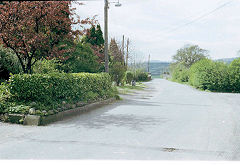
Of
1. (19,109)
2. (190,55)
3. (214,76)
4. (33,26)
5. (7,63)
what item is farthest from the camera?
(190,55)

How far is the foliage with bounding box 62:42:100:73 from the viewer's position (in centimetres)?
1432

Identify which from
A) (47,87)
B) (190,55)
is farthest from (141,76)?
(47,87)

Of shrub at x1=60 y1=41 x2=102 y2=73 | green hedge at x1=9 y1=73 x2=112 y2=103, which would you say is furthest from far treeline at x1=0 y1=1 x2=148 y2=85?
shrub at x1=60 y1=41 x2=102 y2=73

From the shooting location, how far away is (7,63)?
10695 millimetres

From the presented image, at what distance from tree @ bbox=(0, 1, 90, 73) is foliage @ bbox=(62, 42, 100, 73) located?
459cm

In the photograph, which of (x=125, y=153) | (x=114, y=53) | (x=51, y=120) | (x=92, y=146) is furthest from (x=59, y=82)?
(x=114, y=53)

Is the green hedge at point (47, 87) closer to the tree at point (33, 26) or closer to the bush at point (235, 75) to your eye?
the tree at point (33, 26)

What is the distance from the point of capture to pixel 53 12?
816 centimetres

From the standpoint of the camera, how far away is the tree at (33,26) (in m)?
7.55

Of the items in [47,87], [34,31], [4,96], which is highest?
[34,31]

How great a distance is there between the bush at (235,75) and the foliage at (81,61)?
15510 millimetres

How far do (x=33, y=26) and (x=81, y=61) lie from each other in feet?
21.1

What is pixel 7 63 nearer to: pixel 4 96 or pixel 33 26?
pixel 4 96

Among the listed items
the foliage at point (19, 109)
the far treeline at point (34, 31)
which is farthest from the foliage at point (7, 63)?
the foliage at point (19, 109)
